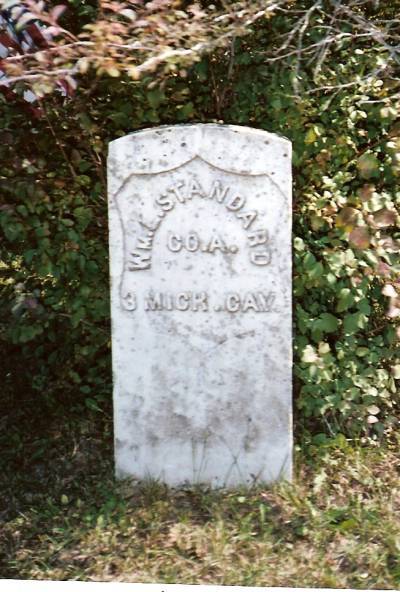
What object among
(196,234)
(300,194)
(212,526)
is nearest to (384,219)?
(300,194)

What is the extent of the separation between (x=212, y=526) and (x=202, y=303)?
86 cm

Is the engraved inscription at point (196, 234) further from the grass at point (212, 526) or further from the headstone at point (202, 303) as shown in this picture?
the grass at point (212, 526)

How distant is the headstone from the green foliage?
0.40 m

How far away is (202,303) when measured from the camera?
3.37 metres

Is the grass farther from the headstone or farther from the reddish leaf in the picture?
the reddish leaf

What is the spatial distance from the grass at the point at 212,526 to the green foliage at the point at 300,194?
42 centimetres

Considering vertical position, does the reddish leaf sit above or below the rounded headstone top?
below

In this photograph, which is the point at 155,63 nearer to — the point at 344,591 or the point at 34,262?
the point at 34,262

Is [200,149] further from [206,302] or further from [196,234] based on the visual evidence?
[206,302]

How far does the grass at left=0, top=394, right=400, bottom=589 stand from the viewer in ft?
9.93

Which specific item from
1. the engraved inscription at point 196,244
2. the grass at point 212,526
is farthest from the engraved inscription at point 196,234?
the grass at point 212,526

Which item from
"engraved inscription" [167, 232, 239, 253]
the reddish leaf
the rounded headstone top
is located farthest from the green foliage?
"engraved inscription" [167, 232, 239, 253]

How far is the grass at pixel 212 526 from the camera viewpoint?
119 inches

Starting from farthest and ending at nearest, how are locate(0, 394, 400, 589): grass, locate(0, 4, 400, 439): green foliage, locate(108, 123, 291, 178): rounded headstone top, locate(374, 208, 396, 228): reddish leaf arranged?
locate(0, 4, 400, 439): green foliage → locate(374, 208, 396, 228): reddish leaf → locate(108, 123, 291, 178): rounded headstone top → locate(0, 394, 400, 589): grass
